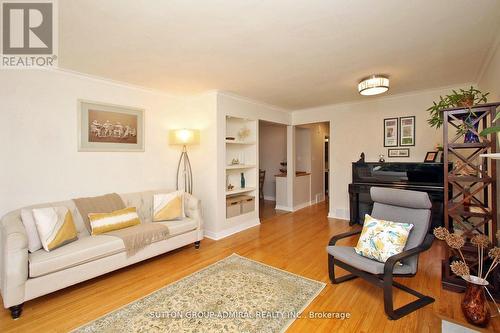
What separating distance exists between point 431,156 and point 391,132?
0.79 metres

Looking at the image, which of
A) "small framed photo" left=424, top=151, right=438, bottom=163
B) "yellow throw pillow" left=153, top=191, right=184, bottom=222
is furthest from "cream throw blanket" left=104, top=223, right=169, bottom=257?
"small framed photo" left=424, top=151, right=438, bottom=163

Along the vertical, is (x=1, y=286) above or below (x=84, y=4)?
below

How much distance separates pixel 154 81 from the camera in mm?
3525

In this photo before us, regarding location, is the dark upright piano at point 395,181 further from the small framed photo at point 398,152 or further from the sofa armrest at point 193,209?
the sofa armrest at point 193,209

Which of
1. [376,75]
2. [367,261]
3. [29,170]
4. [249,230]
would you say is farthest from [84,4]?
[249,230]

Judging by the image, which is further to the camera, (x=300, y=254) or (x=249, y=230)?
(x=249, y=230)

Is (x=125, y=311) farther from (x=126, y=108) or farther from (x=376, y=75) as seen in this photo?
(x=376, y=75)

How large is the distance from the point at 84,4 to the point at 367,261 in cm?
306

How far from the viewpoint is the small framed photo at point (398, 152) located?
4.39 metres

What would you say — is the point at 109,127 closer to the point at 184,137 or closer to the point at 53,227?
the point at 184,137

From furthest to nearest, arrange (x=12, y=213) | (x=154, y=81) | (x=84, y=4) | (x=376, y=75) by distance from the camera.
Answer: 1. (x=154, y=81)
2. (x=376, y=75)
3. (x=12, y=213)
4. (x=84, y=4)

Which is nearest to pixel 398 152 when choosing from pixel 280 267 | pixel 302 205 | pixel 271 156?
pixel 302 205

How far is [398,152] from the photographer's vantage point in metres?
4.48

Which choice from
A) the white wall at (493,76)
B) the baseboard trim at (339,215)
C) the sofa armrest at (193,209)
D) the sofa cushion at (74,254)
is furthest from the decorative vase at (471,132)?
the sofa cushion at (74,254)
